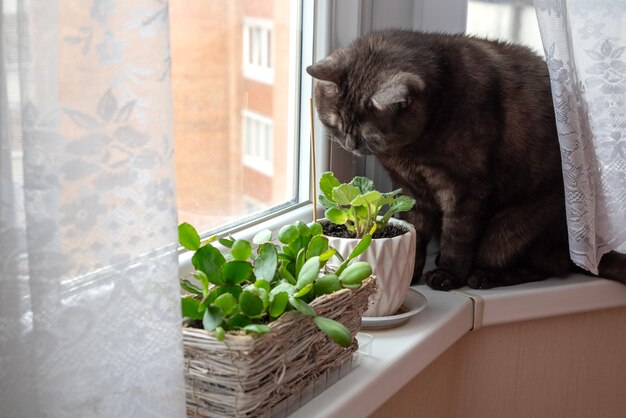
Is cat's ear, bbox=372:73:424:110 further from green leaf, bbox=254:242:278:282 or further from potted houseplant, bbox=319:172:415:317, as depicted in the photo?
green leaf, bbox=254:242:278:282

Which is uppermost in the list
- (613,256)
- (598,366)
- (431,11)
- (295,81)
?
(431,11)

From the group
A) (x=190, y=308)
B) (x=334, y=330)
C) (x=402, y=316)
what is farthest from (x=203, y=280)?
(x=402, y=316)

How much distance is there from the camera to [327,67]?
3.69 ft

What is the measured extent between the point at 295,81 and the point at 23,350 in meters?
0.78

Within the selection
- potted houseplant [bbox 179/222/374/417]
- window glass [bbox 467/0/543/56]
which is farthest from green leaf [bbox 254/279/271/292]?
window glass [bbox 467/0/543/56]

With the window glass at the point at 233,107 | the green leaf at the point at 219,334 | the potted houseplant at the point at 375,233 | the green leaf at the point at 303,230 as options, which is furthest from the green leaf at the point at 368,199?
the green leaf at the point at 219,334

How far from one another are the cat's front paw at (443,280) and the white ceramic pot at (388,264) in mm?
172

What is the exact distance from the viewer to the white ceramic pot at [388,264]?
1.02 m

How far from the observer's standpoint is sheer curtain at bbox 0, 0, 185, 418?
0.52 meters

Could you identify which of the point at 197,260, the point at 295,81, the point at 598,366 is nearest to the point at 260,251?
the point at 197,260

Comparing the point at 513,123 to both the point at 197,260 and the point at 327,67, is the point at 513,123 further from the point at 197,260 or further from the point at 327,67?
the point at 197,260

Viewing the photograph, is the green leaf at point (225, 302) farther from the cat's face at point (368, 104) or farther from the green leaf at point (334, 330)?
the cat's face at point (368, 104)

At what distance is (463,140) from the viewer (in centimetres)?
118

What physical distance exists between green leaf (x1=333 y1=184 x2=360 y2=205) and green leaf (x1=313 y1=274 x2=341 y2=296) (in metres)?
0.20
